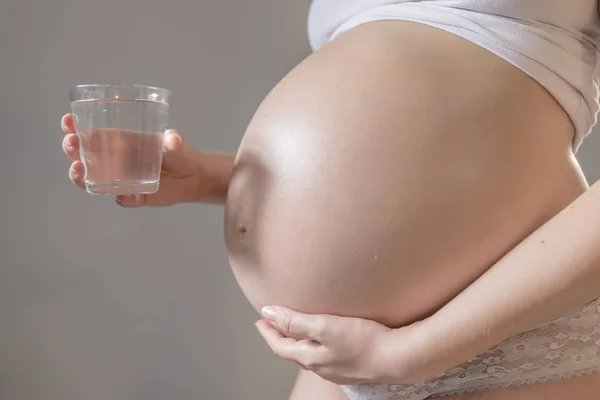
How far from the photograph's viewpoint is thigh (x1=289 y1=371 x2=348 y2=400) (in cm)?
67

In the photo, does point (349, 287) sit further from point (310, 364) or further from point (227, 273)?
point (227, 273)

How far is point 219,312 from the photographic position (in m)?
1.11

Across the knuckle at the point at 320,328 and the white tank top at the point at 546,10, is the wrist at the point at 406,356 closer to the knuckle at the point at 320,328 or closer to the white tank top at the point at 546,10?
the knuckle at the point at 320,328

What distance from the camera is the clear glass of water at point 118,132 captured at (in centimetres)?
56

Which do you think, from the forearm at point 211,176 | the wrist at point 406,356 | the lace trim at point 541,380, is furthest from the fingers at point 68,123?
the lace trim at point 541,380

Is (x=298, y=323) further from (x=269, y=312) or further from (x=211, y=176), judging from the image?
(x=211, y=176)

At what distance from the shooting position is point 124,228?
1.05 m

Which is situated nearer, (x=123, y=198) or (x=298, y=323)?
(x=298, y=323)

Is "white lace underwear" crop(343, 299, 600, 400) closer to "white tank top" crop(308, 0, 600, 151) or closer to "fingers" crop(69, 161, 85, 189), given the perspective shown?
"white tank top" crop(308, 0, 600, 151)

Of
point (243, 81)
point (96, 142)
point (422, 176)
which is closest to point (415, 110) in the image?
point (422, 176)

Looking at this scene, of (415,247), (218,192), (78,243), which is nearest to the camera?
(415,247)

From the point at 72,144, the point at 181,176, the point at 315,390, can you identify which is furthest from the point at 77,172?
the point at 315,390

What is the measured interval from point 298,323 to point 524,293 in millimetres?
202

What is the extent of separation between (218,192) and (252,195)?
174 millimetres
